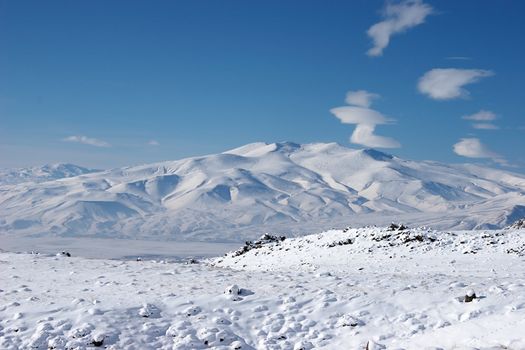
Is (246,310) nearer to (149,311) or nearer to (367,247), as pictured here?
(149,311)

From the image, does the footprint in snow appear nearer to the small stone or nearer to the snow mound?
the small stone

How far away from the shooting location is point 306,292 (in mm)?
17703

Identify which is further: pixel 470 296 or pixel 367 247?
pixel 367 247

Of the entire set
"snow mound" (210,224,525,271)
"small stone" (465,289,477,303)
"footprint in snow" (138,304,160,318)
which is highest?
"snow mound" (210,224,525,271)

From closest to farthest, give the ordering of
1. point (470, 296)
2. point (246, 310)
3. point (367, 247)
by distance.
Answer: point (470, 296) < point (246, 310) < point (367, 247)

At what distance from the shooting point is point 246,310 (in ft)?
53.1

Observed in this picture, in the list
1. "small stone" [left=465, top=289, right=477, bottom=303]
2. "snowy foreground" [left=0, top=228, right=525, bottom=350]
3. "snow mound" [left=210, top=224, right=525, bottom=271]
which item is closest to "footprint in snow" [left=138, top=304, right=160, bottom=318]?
"snowy foreground" [left=0, top=228, right=525, bottom=350]

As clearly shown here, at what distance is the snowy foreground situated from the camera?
13555mm

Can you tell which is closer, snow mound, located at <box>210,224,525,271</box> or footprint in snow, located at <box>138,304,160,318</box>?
footprint in snow, located at <box>138,304,160,318</box>

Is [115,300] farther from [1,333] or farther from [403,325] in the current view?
[403,325]

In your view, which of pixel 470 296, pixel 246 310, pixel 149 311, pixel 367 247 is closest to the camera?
pixel 149 311

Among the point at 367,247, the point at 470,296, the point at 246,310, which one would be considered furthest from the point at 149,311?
the point at 367,247

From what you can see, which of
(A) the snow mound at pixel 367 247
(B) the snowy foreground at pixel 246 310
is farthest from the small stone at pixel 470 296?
(A) the snow mound at pixel 367 247

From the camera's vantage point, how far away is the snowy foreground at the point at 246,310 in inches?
534
